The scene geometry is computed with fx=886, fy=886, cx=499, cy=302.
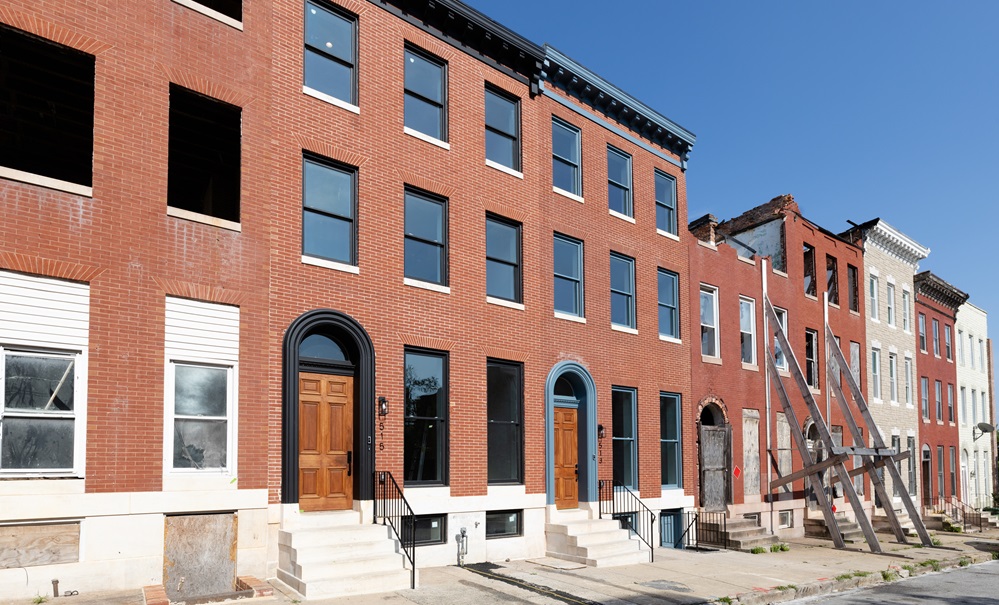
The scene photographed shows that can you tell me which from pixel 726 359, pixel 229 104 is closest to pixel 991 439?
pixel 726 359

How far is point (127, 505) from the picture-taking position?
11648 mm

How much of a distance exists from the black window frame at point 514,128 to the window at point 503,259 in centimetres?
130

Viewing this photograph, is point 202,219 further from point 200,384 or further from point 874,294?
point 874,294

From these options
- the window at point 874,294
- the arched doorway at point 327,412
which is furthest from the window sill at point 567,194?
the window at point 874,294

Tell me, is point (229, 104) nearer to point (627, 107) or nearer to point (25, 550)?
point (25, 550)

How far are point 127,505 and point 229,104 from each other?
6071 mm

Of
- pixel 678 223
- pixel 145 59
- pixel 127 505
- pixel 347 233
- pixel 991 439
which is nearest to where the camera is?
pixel 127 505

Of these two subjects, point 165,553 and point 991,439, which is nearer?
point 165,553

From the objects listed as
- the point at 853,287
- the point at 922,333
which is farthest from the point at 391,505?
the point at 922,333

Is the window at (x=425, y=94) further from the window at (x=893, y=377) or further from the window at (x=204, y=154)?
the window at (x=893, y=377)

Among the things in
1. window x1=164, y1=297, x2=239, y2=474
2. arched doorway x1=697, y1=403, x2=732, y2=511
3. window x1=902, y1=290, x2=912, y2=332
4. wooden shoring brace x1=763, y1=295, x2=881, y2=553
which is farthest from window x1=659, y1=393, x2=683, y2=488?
window x1=902, y1=290, x2=912, y2=332

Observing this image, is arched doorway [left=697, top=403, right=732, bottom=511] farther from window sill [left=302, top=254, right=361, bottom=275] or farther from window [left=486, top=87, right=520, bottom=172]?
window sill [left=302, top=254, right=361, bottom=275]

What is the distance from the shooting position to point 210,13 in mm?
13406

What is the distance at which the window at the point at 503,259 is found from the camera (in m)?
18.2
